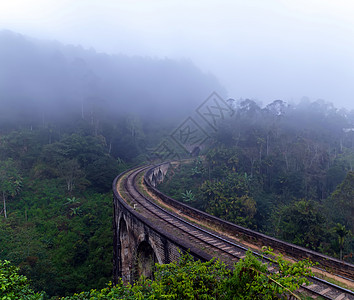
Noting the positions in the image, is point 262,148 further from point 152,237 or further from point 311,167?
point 152,237

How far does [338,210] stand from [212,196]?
36.3 feet

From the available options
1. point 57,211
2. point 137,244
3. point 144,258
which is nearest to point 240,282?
point 137,244

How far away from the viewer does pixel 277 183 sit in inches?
1084

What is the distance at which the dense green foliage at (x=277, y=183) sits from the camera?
15336 millimetres

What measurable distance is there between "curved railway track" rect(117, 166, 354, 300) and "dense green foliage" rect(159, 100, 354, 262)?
678cm

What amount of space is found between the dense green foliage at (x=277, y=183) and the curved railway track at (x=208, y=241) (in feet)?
22.2

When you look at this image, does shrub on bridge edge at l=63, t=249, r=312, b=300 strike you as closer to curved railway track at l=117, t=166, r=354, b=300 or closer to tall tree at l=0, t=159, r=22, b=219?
curved railway track at l=117, t=166, r=354, b=300

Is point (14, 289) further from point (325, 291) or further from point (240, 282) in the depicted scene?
point (325, 291)

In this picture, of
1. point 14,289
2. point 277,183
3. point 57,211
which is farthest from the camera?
point 277,183

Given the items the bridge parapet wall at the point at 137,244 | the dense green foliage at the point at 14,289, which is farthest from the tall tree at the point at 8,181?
the dense green foliage at the point at 14,289

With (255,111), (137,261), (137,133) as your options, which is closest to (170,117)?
(137,133)

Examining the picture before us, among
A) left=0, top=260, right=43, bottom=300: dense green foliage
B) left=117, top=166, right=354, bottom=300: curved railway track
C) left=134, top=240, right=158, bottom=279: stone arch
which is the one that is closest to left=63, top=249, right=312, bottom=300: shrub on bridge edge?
left=0, top=260, right=43, bottom=300: dense green foliage

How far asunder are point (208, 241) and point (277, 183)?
71.1ft

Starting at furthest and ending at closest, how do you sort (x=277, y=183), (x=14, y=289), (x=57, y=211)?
(x=277, y=183) < (x=57, y=211) < (x=14, y=289)
